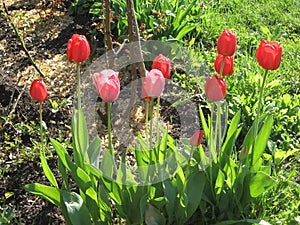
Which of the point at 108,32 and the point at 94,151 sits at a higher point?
the point at 108,32

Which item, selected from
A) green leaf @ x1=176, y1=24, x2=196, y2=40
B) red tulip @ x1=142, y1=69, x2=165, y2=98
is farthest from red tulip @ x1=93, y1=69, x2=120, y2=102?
green leaf @ x1=176, y1=24, x2=196, y2=40

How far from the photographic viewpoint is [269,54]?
182 cm

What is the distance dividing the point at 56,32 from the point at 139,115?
121 cm

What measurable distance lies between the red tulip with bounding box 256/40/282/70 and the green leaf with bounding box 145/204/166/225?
2.24 feet

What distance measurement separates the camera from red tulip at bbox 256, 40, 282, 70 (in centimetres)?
181

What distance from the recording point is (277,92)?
10.9ft

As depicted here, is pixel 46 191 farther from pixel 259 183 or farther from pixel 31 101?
pixel 31 101

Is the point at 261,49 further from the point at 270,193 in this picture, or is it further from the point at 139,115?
the point at 139,115

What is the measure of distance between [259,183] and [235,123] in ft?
0.93

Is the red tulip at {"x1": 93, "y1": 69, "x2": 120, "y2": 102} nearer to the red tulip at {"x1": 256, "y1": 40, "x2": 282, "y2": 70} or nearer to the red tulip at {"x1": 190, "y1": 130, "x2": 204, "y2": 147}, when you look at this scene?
the red tulip at {"x1": 190, "y1": 130, "x2": 204, "y2": 147}

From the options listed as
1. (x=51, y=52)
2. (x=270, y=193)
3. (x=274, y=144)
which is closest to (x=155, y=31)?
(x=51, y=52)

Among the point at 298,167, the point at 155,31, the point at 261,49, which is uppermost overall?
the point at 261,49

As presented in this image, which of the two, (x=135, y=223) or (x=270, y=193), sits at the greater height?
(x=135, y=223)

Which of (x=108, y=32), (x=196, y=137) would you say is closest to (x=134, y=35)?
(x=108, y=32)
